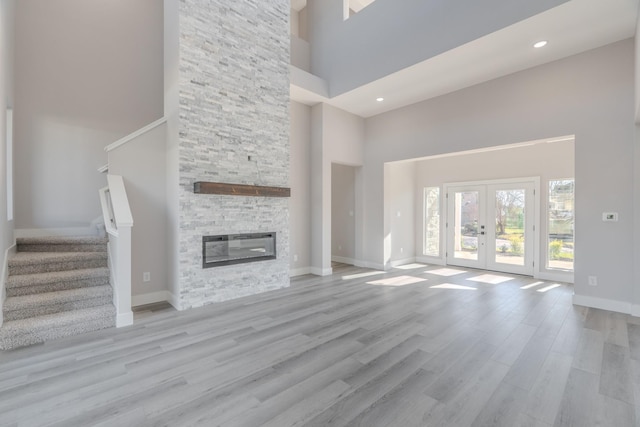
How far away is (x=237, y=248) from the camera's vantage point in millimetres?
4656

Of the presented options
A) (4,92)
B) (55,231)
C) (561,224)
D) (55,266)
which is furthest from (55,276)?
(561,224)

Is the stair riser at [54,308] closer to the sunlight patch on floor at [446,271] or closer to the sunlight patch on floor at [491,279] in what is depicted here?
the sunlight patch on floor at [446,271]

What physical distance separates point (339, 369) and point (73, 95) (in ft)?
19.2

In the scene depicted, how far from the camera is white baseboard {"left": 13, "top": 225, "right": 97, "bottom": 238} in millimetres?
4422

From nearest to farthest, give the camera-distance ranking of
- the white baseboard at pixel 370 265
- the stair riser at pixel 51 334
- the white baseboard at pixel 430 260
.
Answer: the stair riser at pixel 51 334 → the white baseboard at pixel 370 265 → the white baseboard at pixel 430 260

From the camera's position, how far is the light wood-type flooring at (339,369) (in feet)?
6.35

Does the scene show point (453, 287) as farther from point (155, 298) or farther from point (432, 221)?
point (155, 298)

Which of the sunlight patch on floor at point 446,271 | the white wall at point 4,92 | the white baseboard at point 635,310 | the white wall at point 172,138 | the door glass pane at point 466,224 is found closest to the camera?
the white wall at point 4,92

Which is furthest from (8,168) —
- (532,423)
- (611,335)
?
(611,335)

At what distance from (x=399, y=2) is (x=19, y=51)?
6125 millimetres

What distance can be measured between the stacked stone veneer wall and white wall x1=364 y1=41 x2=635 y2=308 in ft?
12.1

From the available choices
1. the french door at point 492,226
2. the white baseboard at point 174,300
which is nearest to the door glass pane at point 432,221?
the french door at point 492,226

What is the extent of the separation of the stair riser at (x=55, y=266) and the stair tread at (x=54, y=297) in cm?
35

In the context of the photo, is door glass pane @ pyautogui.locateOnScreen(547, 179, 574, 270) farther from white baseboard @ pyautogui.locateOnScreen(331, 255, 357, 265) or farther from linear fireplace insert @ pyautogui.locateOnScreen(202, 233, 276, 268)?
linear fireplace insert @ pyautogui.locateOnScreen(202, 233, 276, 268)
